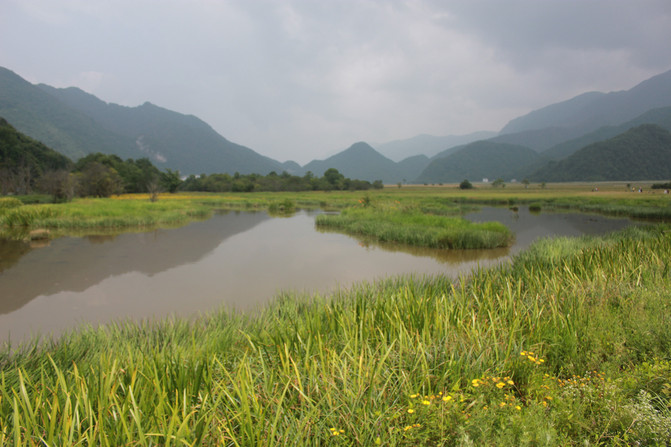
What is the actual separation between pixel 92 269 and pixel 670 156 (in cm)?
12052

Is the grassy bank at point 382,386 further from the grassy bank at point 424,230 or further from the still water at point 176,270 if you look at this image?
the grassy bank at point 424,230

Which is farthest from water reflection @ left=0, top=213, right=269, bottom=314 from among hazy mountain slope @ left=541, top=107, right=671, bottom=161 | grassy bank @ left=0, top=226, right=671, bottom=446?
hazy mountain slope @ left=541, top=107, right=671, bottom=161

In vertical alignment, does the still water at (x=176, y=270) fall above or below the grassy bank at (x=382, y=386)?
below

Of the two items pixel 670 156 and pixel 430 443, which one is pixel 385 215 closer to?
pixel 430 443

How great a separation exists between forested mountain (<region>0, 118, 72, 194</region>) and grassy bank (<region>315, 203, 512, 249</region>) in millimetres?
44153

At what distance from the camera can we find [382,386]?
2.35 meters

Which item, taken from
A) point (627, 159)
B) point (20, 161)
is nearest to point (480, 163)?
point (627, 159)

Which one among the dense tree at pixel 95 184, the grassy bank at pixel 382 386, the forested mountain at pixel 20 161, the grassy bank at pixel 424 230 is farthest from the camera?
the forested mountain at pixel 20 161

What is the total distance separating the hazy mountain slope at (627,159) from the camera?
83.9m

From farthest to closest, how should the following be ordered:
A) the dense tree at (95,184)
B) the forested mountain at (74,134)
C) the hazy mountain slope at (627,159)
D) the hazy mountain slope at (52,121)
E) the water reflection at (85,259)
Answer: the forested mountain at (74,134)
the hazy mountain slope at (52,121)
the hazy mountain slope at (627,159)
the dense tree at (95,184)
the water reflection at (85,259)

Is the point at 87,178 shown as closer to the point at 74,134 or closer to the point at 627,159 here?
the point at 627,159

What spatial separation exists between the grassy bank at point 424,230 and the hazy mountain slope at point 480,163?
152378 mm

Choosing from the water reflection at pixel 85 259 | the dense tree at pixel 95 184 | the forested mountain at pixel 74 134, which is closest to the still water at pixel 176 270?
the water reflection at pixel 85 259

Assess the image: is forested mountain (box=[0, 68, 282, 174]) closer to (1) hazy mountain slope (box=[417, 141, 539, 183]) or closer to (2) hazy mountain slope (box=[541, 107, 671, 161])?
(1) hazy mountain slope (box=[417, 141, 539, 183])
